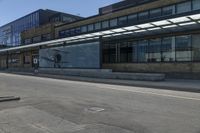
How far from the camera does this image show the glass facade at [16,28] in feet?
222

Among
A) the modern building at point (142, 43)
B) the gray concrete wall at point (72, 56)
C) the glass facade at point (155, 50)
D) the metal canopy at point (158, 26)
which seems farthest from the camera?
the gray concrete wall at point (72, 56)

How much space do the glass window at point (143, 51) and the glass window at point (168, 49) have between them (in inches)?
89.3

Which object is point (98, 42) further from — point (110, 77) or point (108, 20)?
point (108, 20)

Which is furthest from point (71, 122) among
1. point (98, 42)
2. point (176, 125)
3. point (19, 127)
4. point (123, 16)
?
point (123, 16)

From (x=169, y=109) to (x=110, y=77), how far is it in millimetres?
16649

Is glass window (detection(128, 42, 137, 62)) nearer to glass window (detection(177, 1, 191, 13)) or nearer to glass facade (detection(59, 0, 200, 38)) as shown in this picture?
glass facade (detection(59, 0, 200, 38))

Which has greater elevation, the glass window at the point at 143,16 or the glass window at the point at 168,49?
the glass window at the point at 143,16

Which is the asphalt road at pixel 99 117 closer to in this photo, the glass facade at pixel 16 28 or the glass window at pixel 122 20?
the glass window at pixel 122 20

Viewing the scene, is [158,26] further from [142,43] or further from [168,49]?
[142,43]

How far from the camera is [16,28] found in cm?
7519

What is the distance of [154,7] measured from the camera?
1195 inches

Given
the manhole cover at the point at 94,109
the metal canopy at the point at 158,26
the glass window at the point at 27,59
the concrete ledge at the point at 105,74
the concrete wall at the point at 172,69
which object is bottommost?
the manhole cover at the point at 94,109

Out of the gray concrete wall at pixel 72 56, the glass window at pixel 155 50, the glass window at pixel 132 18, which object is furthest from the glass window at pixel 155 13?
the gray concrete wall at pixel 72 56

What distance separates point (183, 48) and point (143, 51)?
16.8ft
